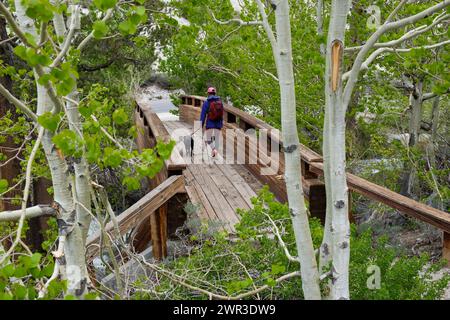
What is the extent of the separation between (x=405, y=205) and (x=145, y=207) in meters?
2.37

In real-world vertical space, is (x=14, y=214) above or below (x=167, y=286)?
above

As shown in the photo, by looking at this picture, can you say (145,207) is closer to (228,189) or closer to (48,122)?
(48,122)

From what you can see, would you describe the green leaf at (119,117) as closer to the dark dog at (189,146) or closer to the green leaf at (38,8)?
the green leaf at (38,8)

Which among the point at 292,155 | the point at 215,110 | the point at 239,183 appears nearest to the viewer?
the point at 292,155

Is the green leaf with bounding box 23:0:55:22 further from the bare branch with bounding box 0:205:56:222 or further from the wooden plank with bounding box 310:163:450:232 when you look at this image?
the wooden plank with bounding box 310:163:450:232

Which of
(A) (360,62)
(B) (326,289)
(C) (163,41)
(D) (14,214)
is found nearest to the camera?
(D) (14,214)

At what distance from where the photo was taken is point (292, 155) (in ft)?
10.6

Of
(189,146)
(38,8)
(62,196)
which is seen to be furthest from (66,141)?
(189,146)

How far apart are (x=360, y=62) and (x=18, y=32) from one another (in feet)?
6.24

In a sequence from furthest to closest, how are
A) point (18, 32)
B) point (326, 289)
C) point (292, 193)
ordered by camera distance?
point (326, 289), point (292, 193), point (18, 32)

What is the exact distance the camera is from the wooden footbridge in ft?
15.0
